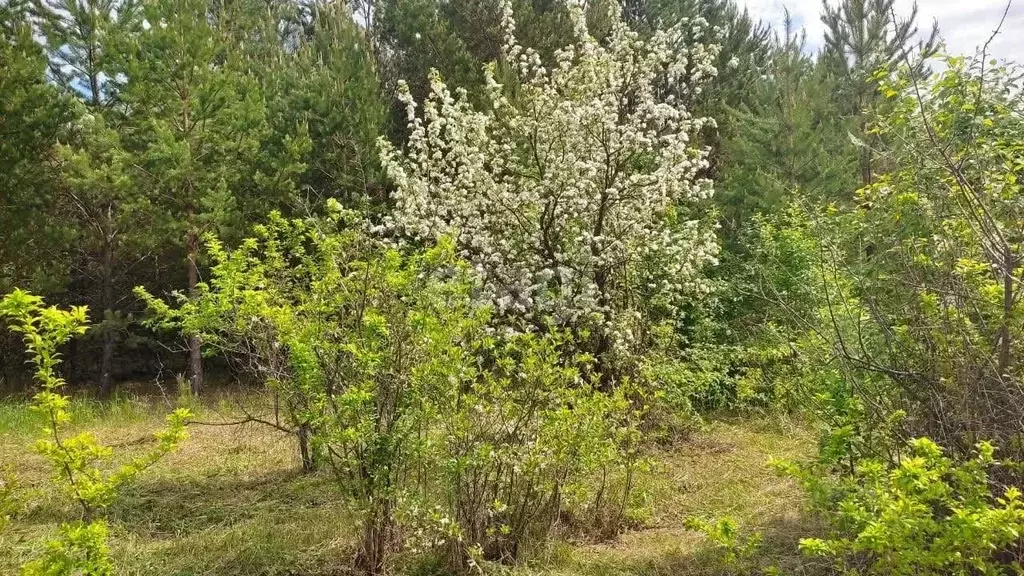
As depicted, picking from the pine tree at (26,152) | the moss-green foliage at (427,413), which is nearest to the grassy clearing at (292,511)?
the moss-green foliage at (427,413)

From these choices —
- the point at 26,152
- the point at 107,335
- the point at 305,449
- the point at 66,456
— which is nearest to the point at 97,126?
the point at 26,152

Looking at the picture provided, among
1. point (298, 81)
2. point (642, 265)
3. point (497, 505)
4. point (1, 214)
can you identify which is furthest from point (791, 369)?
point (1, 214)

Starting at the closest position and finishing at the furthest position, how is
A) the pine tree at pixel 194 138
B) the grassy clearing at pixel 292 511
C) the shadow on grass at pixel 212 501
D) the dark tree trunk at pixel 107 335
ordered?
the grassy clearing at pixel 292 511 → the shadow on grass at pixel 212 501 → the pine tree at pixel 194 138 → the dark tree trunk at pixel 107 335

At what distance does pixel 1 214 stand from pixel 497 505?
29.0 ft

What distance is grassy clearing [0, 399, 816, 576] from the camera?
3.72m

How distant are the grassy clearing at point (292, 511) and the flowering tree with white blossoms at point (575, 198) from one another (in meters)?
1.49

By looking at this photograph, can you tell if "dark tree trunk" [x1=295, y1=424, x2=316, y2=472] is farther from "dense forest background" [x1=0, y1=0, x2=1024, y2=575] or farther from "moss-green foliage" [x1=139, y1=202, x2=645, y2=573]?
"moss-green foliage" [x1=139, y1=202, x2=645, y2=573]

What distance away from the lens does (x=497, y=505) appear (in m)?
3.29

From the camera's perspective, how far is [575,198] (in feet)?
20.6

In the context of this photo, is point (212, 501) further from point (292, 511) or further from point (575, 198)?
point (575, 198)

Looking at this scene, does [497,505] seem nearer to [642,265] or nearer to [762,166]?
[642,265]

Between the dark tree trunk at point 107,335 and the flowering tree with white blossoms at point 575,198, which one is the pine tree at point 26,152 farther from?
the flowering tree with white blossoms at point 575,198

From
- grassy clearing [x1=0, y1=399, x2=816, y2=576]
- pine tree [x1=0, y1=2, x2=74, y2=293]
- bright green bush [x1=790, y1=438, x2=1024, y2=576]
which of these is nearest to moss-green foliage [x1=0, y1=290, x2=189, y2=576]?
grassy clearing [x1=0, y1=399, x2=816, y2=576]

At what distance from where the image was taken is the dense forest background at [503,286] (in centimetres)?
277
